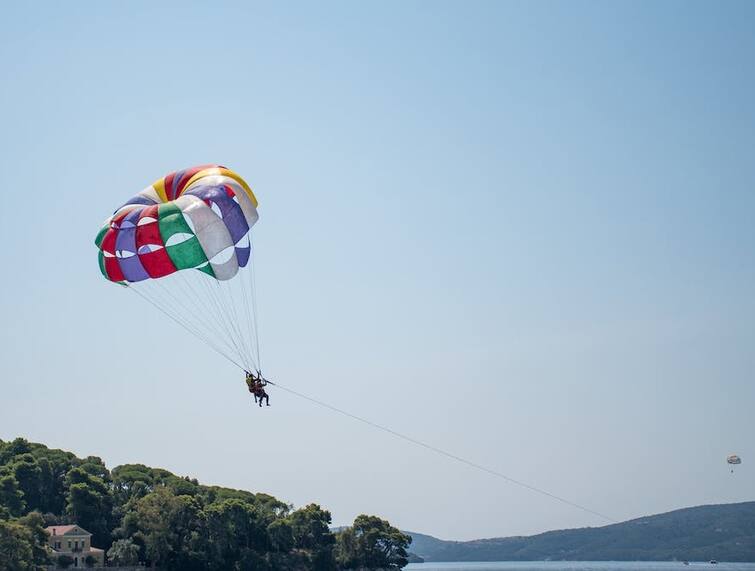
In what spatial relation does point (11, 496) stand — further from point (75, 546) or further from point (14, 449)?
point (14, 449)

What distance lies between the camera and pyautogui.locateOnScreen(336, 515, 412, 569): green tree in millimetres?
93875

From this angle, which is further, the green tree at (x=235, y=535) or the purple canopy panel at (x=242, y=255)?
the green tree at (x=235, y=535)

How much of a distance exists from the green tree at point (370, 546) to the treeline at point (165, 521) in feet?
0.29

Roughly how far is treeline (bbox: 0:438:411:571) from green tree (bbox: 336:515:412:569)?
3.5 inches

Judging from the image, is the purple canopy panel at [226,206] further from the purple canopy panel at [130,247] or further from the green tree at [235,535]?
the green tree at [235,535]

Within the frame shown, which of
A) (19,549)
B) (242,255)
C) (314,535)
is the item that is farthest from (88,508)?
(242,255)

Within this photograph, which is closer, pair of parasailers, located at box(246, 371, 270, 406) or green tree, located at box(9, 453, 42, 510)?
pair of parasailers, located at box(246, 371, 270, 406)

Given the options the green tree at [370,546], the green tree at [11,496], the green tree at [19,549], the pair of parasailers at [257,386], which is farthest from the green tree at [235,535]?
the pair of parasailers at [257,386]

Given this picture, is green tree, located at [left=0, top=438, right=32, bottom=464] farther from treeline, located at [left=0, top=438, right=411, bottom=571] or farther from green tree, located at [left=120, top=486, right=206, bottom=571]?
green tree, located at [left=120, top=486, right=206, bottom=571]

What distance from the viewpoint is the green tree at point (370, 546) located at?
9388 cm

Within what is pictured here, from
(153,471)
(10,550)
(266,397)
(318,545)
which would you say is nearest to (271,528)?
(318,545)

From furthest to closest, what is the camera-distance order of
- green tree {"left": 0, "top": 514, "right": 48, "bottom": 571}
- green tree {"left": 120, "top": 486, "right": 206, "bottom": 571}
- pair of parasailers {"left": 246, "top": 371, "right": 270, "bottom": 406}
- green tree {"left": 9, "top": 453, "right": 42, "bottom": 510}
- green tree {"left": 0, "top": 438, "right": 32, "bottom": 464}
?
green tree {"left": 0, "top": 438, "right": 32, "bottom": 464} → green tree {"left": 9, "top": 453, "right": 42, "bottom": 510} → green tree {"left": 120, "top": 486, "right": 206, "bottom": 571} → green tree {"left": 0, "top": 514, "right": 48, "bottom": 571} → pair of parasailers {"left": 246, "top": 371, "right": 270, "bottom": 406}

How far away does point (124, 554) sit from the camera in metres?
73.4

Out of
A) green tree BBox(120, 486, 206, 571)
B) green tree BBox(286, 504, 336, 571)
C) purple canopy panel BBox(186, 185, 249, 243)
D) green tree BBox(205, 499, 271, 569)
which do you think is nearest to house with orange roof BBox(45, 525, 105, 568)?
green tree BBox(120, 486, 206, 571)
